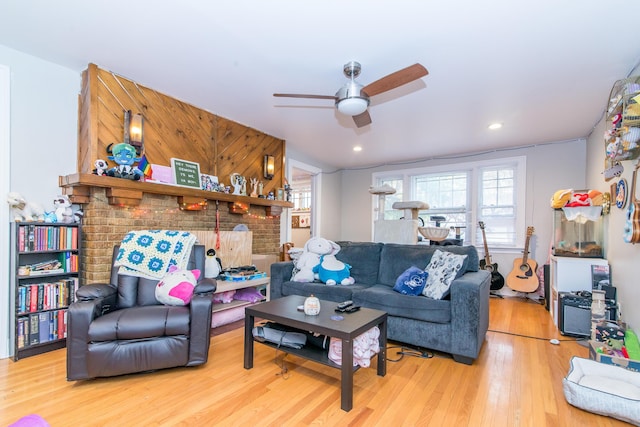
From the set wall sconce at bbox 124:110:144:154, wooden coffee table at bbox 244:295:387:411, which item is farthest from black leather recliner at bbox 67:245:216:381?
wall sconce at bbox 124:110:144:154

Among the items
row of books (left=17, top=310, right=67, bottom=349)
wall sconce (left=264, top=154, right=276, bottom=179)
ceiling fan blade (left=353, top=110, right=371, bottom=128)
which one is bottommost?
row of books (left=17, top=310, right=67, bottom=349)

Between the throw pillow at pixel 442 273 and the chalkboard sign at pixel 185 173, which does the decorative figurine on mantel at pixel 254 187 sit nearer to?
the chalkboard sign at pixel 185 173

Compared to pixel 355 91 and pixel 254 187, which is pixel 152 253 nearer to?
pixel 254 187

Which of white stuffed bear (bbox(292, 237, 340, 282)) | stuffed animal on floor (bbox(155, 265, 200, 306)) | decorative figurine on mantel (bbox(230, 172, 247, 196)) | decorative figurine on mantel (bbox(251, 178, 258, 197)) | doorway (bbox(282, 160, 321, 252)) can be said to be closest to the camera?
stuffed animal on floor (bbox(155, 265, 200, 306))

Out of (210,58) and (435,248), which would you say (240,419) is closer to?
(435,248)

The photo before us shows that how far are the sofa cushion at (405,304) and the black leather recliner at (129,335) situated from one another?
4.49 ft

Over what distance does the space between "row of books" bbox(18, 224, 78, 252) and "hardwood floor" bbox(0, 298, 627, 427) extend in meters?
0.86

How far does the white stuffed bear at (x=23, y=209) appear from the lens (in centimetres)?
246

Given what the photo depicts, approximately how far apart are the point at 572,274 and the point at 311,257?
9.32ft

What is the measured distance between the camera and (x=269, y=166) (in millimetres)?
4629

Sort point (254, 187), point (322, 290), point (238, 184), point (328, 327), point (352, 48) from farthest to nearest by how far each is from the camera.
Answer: point (254, 187)
point (238, 184)
point (322, 290)
point (352, 48)
point (328, 327)

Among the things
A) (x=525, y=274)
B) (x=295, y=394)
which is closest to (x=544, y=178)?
(x=525, y=274)

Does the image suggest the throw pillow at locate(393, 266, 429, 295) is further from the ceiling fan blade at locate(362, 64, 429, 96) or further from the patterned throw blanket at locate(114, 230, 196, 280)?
the patterned throw blanket at locate(114, 230, 196, 280)

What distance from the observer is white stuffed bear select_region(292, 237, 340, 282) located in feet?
10.9
